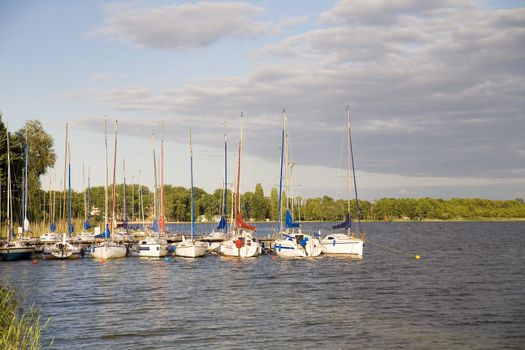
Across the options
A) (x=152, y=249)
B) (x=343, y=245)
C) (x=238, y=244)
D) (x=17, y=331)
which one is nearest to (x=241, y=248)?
(x=238, y=244)

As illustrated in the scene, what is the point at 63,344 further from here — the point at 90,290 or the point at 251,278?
the point at 251,278

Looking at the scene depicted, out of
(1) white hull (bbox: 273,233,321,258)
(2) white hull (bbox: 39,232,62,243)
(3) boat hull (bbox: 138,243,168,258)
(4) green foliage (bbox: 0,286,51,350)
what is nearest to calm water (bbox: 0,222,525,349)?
(4) green foliage (bbox: 0,286,51,350)

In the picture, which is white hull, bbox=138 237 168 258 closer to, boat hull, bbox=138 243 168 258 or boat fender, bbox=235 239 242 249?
boat hull, bbox=138 243 168 258

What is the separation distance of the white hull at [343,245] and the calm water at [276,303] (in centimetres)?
441

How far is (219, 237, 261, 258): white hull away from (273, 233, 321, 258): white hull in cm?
277

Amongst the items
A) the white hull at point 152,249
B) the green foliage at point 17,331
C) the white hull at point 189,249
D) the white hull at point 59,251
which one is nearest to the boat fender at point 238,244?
the white hull at point 189,249

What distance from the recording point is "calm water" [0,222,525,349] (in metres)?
29.4

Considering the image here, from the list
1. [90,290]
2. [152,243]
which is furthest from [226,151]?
[90,290]

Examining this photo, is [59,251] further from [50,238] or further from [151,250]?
[50,238]

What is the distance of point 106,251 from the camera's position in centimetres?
7119

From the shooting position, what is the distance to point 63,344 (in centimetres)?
2828

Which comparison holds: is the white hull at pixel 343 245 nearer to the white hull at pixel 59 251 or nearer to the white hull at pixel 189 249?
the white hull at pixel 189 249

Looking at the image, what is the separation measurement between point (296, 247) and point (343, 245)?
6.26 m

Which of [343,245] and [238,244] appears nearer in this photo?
[238,244]
